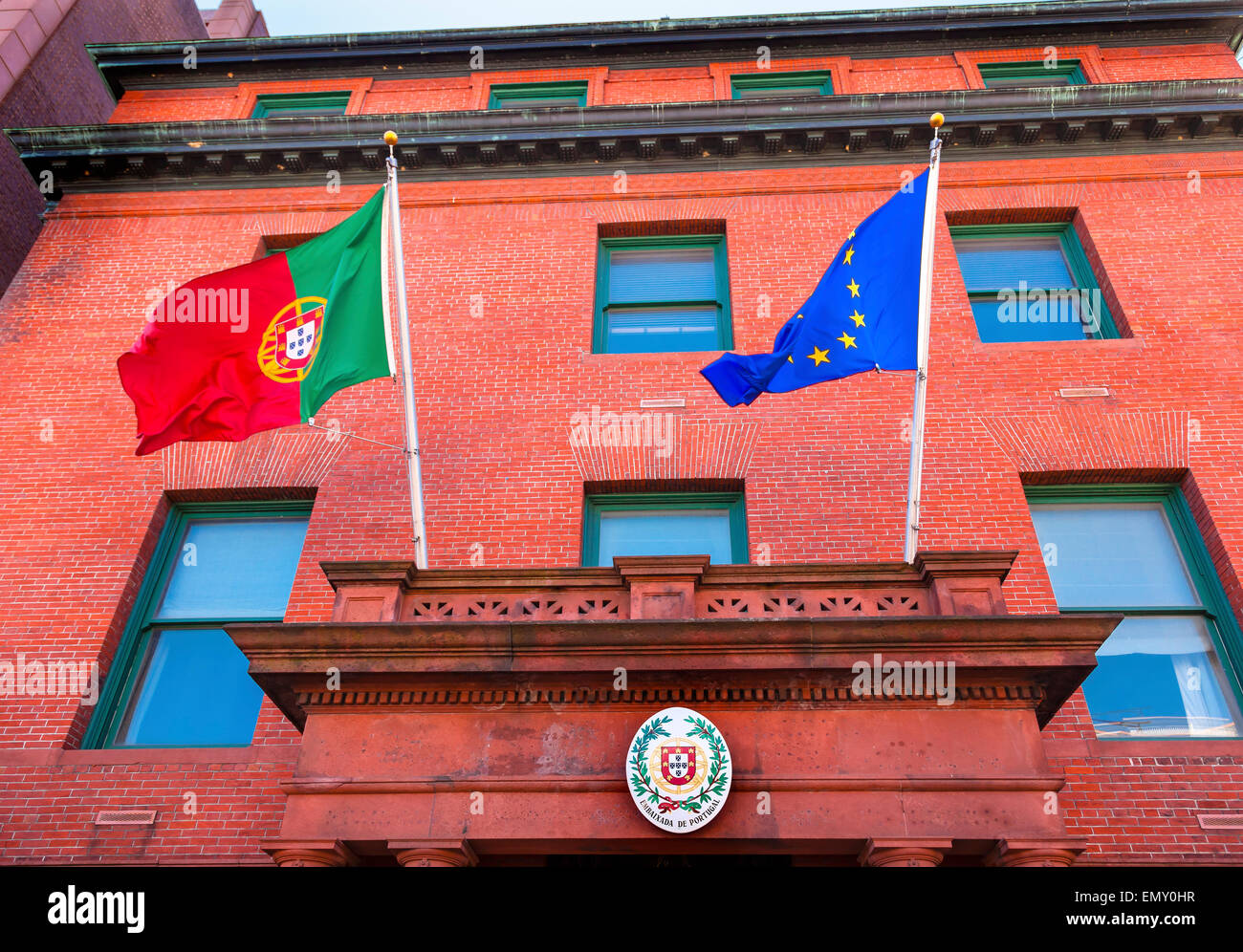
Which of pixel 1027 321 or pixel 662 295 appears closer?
pixel 1027 321

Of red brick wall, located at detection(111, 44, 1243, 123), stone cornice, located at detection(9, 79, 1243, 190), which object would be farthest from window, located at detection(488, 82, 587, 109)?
stone cornice, located at detection(9, 79, 1243, 190)

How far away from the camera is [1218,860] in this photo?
8453 millimetres

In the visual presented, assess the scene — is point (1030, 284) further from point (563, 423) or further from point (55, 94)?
point (55, 94)

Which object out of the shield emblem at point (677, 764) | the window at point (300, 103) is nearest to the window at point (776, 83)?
the window at point (300, 103)

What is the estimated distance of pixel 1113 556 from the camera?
425 inches

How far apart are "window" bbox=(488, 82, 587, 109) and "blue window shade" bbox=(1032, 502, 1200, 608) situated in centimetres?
1006

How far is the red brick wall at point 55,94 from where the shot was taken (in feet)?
50.5

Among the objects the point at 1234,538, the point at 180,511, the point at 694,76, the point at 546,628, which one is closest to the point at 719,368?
the point at 546,628

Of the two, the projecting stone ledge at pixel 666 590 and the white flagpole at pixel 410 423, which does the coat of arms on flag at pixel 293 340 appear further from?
the projecting stone ledge at pixel 666 590

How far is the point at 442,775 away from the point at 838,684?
10.6ft

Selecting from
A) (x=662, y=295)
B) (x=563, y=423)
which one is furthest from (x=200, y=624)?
(x=662, y=295)

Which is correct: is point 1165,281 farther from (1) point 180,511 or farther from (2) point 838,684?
(1) point 180,511

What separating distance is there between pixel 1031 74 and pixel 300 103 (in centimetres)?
1210

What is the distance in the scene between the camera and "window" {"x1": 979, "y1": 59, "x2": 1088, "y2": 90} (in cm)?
1578
